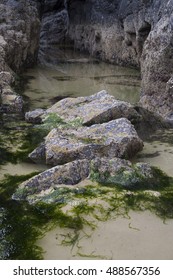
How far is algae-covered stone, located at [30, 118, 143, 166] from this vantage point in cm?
582

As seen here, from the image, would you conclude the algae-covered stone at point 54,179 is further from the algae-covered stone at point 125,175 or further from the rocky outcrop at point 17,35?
the rocky outcrop at point 17,35

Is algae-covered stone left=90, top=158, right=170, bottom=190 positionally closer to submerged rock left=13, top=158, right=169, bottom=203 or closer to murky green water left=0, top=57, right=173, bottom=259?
submerged rock left=13, top=158, right=169, bottom=203

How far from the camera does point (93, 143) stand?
236 inches

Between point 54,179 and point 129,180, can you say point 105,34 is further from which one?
point 54,179

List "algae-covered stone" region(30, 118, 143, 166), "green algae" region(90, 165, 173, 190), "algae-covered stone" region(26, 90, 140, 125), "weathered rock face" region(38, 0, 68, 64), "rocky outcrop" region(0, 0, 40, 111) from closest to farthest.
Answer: "green algae" region(90, 165, 173, 190)
"algae-covered stone" region(30, 118, 143, 166)
"algae-covered stone" region(26, 90, 140, 125)
"rocky outcrop" region(0, 0, 40, 111)
"weathered rock face" region(38, 0, 68, 64)

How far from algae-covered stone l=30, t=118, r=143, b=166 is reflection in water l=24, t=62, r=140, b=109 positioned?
306 centimetres

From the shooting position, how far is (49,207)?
4.53 m

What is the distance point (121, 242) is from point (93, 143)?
2.26 m

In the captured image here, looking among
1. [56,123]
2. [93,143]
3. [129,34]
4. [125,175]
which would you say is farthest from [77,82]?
[125,175]

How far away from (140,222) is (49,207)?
1044mm

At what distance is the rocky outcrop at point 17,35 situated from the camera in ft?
41.3

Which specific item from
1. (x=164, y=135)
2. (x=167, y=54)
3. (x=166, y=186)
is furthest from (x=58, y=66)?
(x=166, y=186)

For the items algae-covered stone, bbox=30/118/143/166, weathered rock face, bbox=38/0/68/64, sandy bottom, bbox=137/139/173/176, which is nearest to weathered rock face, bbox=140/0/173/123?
sandy bottom, bbox=137/139/173/176
